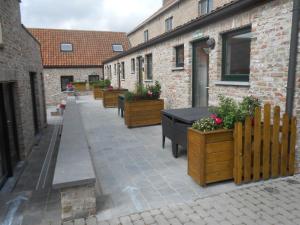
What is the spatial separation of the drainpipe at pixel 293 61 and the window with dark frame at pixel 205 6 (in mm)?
8330

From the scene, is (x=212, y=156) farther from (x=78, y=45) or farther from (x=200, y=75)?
Answer: (x=78, y=45)

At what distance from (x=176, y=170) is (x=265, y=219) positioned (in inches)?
72.2

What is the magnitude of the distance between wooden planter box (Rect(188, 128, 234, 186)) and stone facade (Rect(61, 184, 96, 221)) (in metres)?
1.68

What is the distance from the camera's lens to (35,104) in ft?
32.2

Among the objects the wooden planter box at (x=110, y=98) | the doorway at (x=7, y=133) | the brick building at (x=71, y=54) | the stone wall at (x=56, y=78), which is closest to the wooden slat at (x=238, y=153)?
the doorway at (x=7, y=133)

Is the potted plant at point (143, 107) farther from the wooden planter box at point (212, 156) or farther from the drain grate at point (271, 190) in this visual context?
the drain grate at point (271, 190)

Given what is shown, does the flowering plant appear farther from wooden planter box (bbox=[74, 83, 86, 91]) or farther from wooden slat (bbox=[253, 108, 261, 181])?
wooden planter box (bbox=[74, 83, 86, 91])

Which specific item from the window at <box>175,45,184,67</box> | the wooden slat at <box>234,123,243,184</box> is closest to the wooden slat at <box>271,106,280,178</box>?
the wooden slat at <box>234,123,243,184</box>

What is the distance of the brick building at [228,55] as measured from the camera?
169 inches

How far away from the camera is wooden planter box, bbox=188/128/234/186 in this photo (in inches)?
149

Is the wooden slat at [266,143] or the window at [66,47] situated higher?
the window at [66,47]

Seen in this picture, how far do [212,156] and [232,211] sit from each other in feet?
2.84

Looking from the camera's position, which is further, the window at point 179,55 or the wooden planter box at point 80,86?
the wooden planter box at point 80,86

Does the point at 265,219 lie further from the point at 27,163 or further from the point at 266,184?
the point at 27,163
